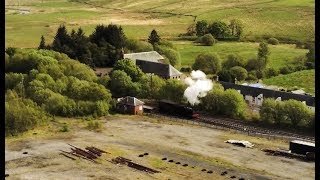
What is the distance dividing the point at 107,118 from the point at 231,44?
55.0 metres

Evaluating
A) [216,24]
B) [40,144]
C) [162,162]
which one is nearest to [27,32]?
[216,24]

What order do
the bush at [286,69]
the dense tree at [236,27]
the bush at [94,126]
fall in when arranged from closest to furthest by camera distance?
1. the bush at [94,126]
2. the bush at [286,69]
3. the dense tree at [236,27]

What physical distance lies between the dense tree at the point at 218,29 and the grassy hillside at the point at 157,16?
5354 millimetres

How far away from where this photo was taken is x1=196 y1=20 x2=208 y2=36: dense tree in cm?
11500

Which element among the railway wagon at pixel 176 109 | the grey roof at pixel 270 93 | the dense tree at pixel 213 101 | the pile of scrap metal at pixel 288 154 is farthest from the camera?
the dense tree at pixel 213 101

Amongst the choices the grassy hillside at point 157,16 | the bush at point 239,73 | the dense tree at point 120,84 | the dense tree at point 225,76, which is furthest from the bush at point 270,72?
the grassy hillside at point 157,16

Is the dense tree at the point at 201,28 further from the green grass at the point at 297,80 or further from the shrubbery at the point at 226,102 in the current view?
the shrubbery at the point at 226,102

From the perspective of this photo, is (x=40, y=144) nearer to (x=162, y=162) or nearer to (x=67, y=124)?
(x=67, y=124)

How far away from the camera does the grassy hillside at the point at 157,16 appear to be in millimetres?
115375

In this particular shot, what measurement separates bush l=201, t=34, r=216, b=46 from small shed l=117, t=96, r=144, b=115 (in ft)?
160

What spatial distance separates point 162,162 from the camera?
44500mm

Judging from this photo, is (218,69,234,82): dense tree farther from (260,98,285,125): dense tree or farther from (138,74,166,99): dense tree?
(260,98,285,125): dense tree

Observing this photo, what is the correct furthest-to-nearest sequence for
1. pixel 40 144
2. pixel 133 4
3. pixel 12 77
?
pixel 133 4 → pixel 12 77 → pixel 40 144

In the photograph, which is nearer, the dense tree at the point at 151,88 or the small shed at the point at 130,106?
the small shed at the point at 130,106
